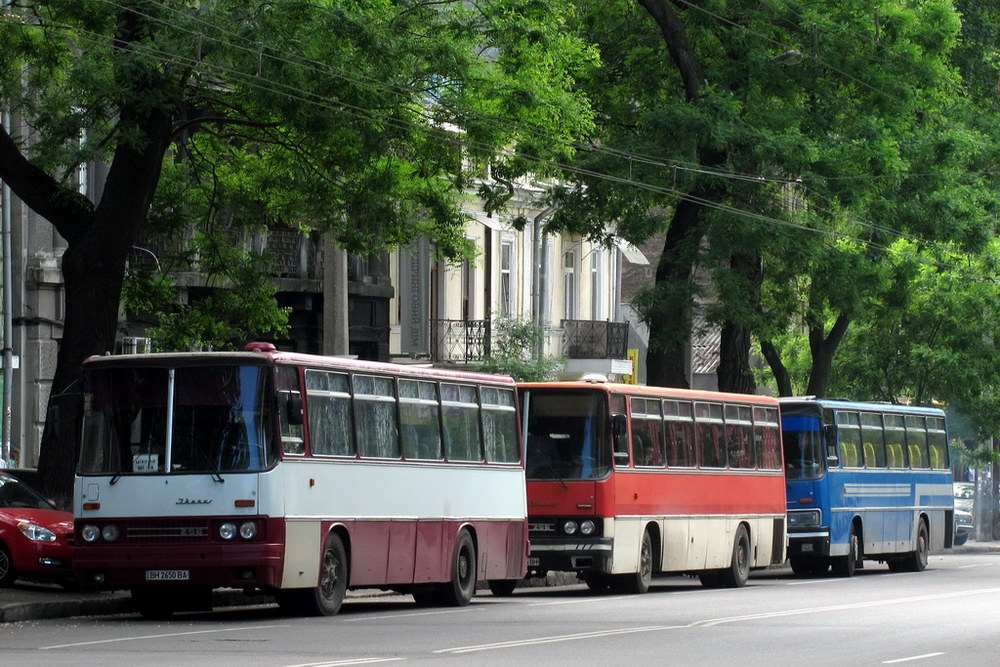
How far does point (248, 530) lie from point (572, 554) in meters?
7.53

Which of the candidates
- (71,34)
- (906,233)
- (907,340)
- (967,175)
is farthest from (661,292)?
(907,340)

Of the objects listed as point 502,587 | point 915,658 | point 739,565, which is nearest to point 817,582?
point 739,565

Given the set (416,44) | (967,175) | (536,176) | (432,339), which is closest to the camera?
(416,44)

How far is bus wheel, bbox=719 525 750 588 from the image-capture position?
30.2 meters

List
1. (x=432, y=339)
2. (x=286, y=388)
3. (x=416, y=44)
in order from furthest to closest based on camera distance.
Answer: (x=432, y=339) → (x=416, y=44) → (x=286, y=388)

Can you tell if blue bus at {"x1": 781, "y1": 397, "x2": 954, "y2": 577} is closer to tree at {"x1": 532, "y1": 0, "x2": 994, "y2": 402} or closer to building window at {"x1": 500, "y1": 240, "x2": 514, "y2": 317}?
tree at {"x1": 532, "y1": 0, "x2": 994, "y2": 402}

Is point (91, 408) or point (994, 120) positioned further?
point (994, 120)

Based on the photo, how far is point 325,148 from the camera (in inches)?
922

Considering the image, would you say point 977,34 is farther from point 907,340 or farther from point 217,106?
point 217,106

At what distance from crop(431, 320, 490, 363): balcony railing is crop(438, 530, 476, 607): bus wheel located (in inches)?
826

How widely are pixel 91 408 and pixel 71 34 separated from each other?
4517 mm

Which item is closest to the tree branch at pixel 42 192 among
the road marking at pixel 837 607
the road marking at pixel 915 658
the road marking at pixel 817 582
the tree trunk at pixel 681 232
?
the road marking at pixel 837 607

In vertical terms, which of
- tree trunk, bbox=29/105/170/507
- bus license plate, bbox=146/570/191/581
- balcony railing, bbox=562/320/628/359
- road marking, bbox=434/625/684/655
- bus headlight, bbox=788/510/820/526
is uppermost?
balcony railing, bbox=562/320/628/359

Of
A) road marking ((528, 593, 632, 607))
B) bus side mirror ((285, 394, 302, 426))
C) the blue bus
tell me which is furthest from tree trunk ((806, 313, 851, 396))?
bus side mirror ((285, 394, 302, 426))
